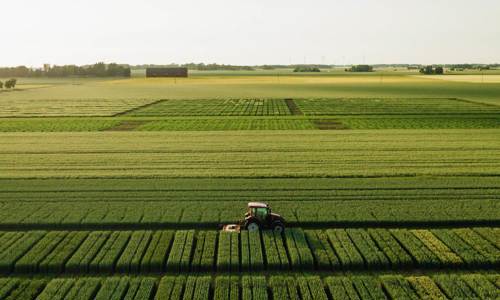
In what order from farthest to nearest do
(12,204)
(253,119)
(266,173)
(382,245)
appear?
(253,119) < (266,173) < (12,204) < (382,245)

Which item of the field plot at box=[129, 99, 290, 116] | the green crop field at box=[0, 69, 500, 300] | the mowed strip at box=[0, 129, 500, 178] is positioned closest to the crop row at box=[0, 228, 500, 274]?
the green crop field at box=[0, 69, 500, 300]

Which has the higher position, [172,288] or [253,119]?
[253,119]

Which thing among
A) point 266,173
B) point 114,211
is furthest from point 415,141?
point 114,211

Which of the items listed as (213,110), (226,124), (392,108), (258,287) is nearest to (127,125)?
(226,124)

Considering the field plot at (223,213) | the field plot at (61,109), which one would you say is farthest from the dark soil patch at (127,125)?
the field plot at (223,213)

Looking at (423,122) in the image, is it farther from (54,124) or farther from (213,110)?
(54,124)

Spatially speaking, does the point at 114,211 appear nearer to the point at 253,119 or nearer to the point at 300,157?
the point at 300,157
